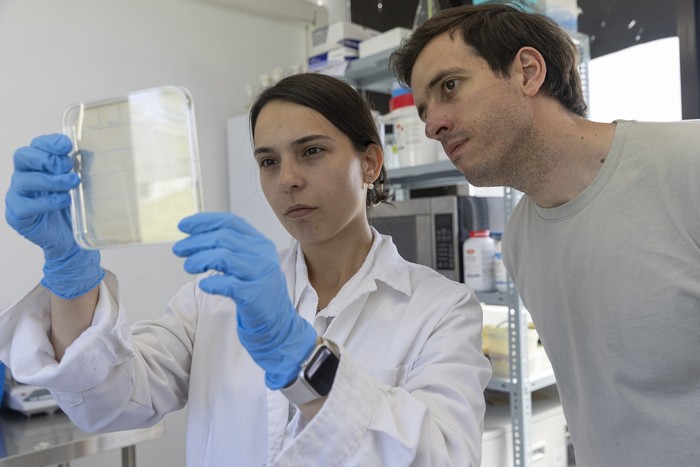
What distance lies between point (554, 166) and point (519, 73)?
21 centimetres

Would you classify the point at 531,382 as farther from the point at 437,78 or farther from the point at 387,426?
the point at 387,426

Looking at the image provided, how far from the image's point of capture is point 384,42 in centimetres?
213

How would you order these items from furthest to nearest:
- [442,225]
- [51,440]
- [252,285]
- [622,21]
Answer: [622,21]
[442,225]
[51,440]
[252,285]

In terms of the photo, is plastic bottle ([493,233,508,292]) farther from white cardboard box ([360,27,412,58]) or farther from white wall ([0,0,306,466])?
white wall ([0,0,306,466])

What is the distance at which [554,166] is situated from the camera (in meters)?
1.13

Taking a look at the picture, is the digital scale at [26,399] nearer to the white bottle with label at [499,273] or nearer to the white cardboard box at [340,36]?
the white bottle with label at [499,273]

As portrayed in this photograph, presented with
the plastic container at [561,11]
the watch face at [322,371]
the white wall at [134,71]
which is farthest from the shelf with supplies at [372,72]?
the watch face at [322,371]

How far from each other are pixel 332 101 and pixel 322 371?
0.56 metres

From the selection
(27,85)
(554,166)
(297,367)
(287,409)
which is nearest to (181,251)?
(297,367)

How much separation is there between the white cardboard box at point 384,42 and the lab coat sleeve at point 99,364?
146cm

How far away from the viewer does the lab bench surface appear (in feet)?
5.03

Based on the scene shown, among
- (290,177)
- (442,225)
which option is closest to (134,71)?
(442,225)

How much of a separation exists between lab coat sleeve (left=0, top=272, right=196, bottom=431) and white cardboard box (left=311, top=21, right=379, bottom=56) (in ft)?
5.38

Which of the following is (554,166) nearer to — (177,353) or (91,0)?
(177,353)
